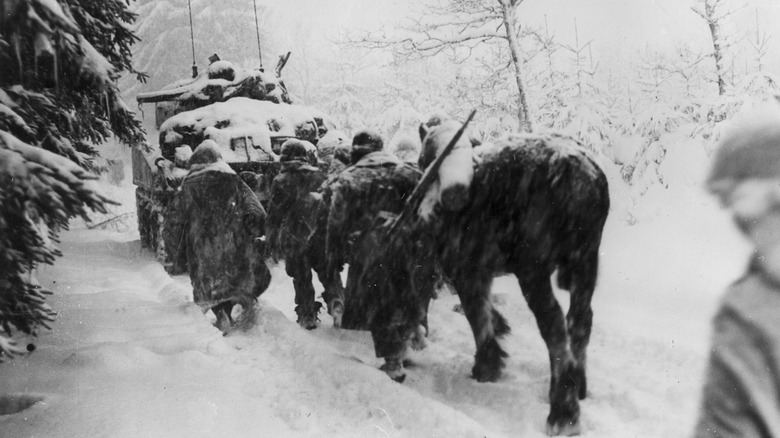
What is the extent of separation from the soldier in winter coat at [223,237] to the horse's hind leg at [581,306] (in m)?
4.07

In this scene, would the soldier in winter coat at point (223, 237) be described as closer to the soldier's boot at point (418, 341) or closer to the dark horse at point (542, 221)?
the soldier's boot at point (418, 341)

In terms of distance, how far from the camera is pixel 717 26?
11.7ft

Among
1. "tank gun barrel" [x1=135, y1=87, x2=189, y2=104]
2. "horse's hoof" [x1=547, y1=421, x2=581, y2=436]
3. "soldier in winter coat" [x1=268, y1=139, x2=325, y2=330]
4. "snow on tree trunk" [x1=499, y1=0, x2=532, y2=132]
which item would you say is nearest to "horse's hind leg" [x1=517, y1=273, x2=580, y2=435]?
"horse's hoof" [x1=547, y1=421, x2=581, y2=436]

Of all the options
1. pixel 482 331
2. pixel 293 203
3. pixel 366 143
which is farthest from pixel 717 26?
pixel 293 203

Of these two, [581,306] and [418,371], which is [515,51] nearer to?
[581,306]

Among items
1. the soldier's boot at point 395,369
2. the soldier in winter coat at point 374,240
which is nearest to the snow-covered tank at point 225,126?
the soldier in winter coat at point 374,240

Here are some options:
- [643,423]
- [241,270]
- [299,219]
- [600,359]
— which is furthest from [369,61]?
[643,423]

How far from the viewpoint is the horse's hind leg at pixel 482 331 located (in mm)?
4281

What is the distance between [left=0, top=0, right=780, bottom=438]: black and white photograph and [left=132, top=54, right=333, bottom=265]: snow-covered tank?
10.8 ft

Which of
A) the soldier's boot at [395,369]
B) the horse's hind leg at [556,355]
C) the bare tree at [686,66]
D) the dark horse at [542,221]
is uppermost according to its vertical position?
the bare tree at [686,66]

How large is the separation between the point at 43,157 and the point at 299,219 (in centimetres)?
407

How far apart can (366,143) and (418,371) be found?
2117mm

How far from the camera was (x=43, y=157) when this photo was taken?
9.11 ft

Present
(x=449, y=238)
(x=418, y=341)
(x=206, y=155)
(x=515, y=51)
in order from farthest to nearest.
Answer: (x=206, y=155), (x=515, y=51), (x=418, y=341), (x=449, y=238)
